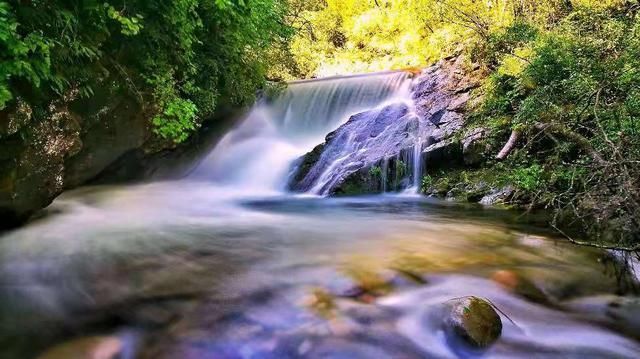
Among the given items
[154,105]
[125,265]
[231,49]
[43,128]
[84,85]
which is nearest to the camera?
[125,265]

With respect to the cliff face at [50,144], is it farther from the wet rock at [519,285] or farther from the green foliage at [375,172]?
the wet rock at [519,285]

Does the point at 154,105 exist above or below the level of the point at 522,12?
below

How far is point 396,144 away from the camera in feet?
31.2

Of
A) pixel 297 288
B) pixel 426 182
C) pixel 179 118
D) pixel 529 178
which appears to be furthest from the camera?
pixel 426 182

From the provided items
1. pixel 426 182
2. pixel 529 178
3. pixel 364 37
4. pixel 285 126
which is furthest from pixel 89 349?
pixel 364 37

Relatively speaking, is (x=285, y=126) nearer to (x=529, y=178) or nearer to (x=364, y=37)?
(x=529, y=178)

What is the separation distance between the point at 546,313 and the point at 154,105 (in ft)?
18.1

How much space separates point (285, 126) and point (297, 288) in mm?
8789

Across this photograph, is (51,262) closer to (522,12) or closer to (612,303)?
(612,303)

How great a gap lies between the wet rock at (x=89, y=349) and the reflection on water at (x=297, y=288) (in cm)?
2

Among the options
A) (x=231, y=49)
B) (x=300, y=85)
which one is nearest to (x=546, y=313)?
(x=231, y=49)

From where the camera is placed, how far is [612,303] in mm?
3539

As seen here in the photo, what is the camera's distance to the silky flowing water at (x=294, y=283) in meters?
3.00

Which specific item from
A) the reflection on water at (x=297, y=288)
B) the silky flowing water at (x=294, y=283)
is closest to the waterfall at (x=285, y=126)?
the silky flowing water at (x=294, y=283)
